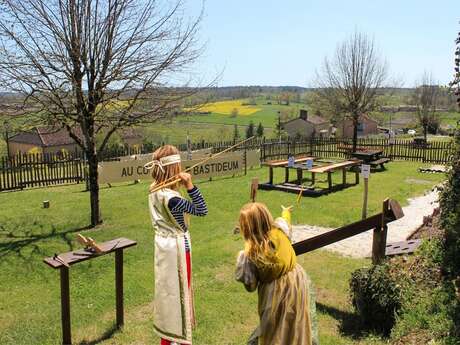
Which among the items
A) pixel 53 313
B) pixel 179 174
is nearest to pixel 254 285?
pixel 179 174

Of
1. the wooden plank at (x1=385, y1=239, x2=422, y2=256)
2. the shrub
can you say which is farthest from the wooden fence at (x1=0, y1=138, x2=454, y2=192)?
the shrub

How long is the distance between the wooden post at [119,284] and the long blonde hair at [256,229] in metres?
2.25

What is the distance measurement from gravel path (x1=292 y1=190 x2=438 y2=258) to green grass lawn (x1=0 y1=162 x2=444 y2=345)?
17.8 inches

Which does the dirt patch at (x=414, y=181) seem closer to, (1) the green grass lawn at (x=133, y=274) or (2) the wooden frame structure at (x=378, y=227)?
(1) the green grass lawn at (x=133, y=274)

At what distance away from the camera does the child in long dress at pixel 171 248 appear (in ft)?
12.0

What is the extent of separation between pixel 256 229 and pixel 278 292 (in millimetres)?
458

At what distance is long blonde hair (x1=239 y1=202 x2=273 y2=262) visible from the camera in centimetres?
289

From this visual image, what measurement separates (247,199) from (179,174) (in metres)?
8.89

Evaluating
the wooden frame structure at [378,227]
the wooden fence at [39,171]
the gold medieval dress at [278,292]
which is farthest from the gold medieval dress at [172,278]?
the wooden fence at [39,171]

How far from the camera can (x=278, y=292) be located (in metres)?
2.96

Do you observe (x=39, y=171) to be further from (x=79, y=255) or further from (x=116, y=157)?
(x=79, y=255)

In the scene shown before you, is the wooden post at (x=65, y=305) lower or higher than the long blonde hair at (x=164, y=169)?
lower

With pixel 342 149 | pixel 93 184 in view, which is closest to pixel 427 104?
pixel 342 149

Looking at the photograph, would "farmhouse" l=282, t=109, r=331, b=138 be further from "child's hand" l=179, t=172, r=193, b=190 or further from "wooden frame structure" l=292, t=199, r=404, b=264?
"child's hand" l=179, t=172, r=193, b=190
